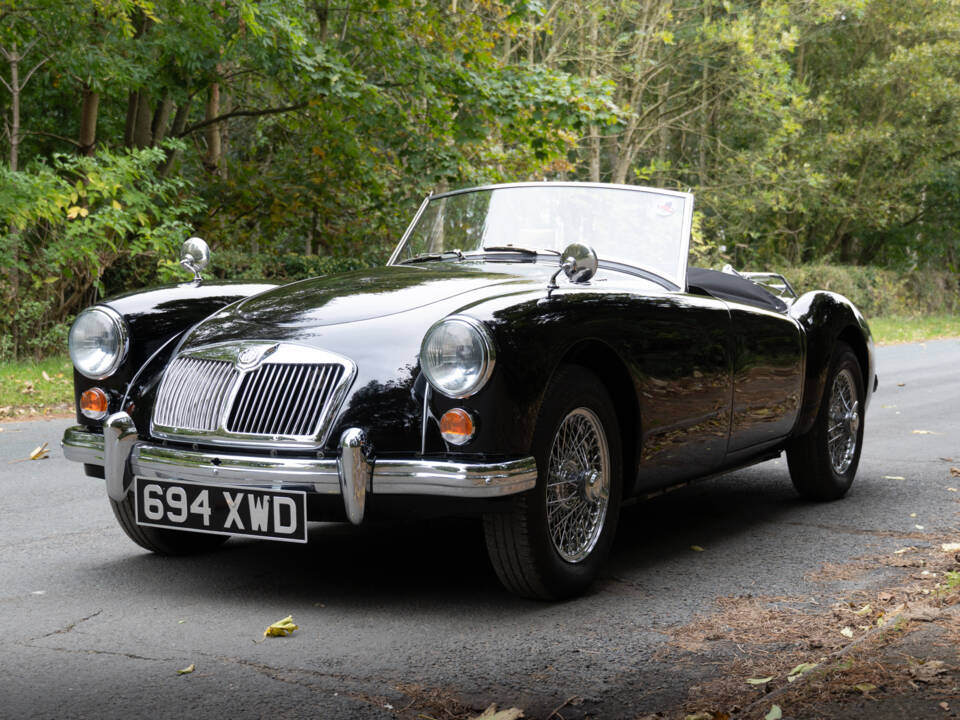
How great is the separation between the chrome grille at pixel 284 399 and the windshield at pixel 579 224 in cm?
152

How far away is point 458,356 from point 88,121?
1250 cm

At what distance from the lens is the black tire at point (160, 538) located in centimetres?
451

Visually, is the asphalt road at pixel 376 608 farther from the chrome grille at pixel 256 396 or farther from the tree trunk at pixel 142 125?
the tree trunk at pixel 142 125

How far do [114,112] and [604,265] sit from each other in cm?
1298

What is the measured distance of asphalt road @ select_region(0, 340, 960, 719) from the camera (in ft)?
10.1

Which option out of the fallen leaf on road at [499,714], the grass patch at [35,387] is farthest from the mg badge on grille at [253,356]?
the grass patch at [35,387]

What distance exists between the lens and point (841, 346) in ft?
20.0

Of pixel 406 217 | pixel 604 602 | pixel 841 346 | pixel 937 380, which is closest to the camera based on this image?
pixel 604 602

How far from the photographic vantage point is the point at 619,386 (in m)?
4.25

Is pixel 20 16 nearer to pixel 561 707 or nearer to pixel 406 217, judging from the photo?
pixel 406 217

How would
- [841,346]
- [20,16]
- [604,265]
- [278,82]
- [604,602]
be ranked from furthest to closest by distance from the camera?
[278,82], [20,16], [841,346], [604,265], [604,602]

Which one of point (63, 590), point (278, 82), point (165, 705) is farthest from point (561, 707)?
point (278, 82)

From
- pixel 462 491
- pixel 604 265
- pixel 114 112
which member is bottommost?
pixel 462 491

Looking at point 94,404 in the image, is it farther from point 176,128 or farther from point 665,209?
point 176,128
